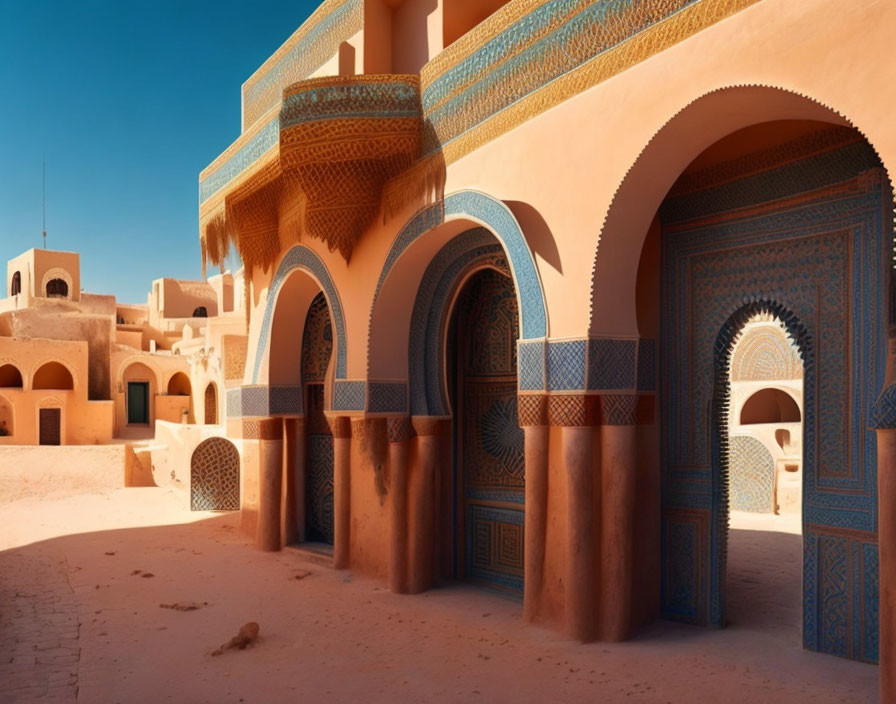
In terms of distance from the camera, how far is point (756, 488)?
12.0 meters

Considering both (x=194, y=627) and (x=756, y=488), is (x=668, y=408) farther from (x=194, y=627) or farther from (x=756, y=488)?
(x=756, y=488)

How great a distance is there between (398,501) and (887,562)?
4.68m

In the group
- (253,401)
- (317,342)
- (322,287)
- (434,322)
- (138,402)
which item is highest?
(322,287)

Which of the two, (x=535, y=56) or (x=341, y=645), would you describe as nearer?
(x=535, y=56)

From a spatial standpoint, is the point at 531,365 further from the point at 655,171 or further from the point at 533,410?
the point at 655,171

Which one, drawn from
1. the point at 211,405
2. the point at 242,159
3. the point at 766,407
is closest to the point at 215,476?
the point at 242,159

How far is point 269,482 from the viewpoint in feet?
30.2

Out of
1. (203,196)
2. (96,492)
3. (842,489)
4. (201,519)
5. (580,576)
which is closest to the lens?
(842,489)

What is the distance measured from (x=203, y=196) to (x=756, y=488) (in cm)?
1005

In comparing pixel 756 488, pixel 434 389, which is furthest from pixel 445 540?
pixel 756 488

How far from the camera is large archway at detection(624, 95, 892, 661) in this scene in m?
4.51

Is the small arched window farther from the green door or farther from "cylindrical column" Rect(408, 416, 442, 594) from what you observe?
"cylindrical column" Rect(408, 416, 442, 594)

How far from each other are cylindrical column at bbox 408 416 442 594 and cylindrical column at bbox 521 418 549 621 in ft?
6.05

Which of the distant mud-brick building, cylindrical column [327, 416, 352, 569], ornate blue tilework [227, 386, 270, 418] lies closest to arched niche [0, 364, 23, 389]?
ornate blue tilework [227, 386, 270, 418]
